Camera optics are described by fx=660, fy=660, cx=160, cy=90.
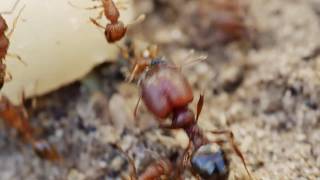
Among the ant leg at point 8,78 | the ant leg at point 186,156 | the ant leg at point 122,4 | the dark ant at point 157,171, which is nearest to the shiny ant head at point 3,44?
the ant leg at point 8,78

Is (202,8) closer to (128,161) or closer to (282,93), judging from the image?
(282,93)

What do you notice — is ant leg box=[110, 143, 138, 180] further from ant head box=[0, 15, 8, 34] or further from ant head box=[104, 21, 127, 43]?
ant head box=[0, 15, 8, 34]

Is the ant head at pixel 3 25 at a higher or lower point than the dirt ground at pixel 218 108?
higher

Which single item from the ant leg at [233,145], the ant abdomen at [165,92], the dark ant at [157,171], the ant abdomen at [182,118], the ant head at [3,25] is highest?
the ant head at [3,25]

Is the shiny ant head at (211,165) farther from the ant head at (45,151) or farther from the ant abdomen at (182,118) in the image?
the ant head at (45,151)

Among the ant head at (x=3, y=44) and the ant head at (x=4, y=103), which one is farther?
the ant head at (x=4, y=103)

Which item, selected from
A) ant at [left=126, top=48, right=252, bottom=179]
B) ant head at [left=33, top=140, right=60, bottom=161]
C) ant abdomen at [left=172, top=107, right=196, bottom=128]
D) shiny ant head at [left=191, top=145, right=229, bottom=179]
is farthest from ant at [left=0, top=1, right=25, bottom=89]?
shiny ant head at [left=191, top=145, right=229, bottom=179]

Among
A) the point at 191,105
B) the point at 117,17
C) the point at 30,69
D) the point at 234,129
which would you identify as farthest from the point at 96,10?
the point at 234,129

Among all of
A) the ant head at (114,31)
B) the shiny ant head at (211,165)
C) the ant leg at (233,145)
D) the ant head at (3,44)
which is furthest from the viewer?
the ant head at (114,31)
